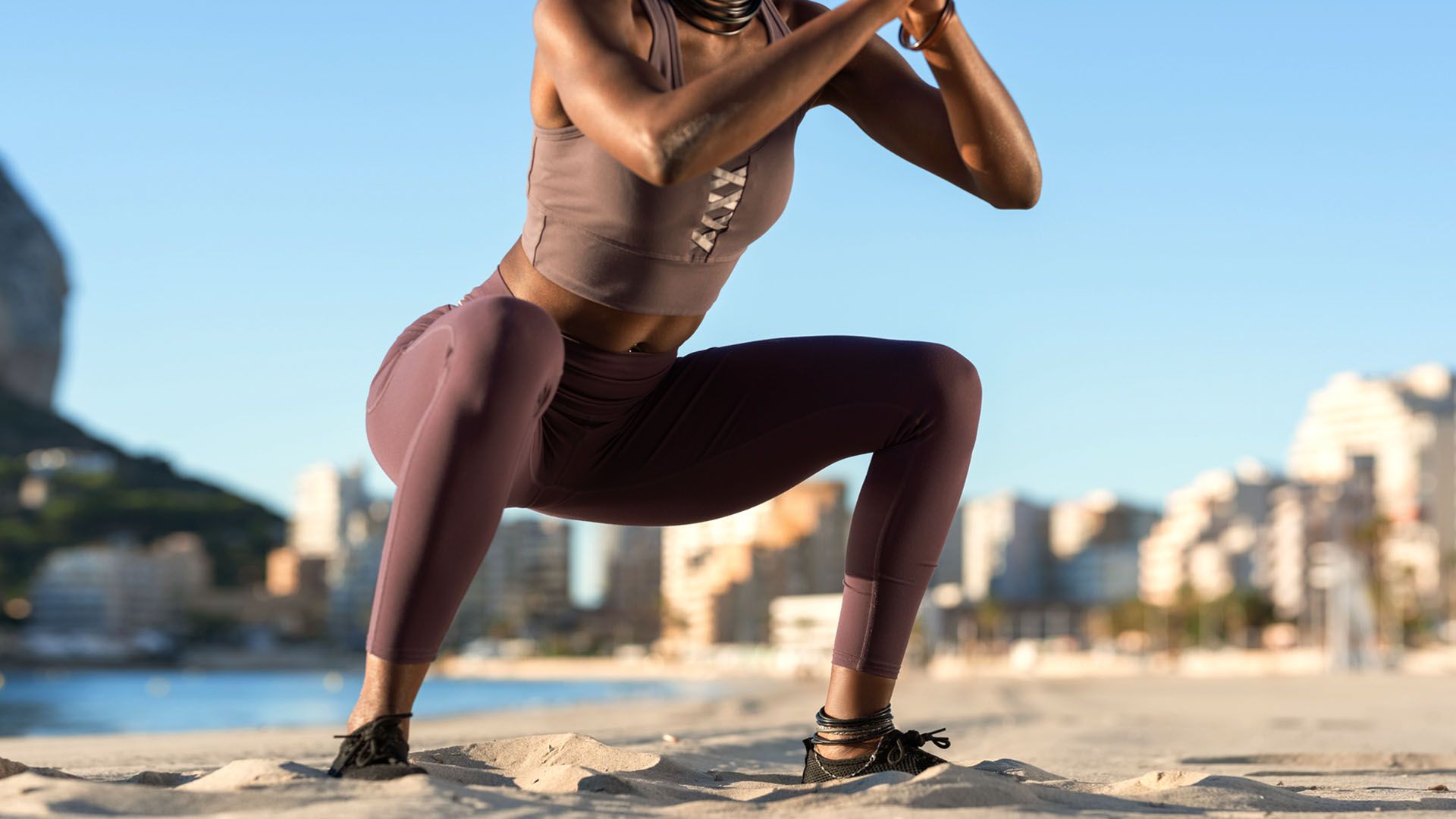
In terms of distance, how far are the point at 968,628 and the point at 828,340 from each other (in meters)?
122

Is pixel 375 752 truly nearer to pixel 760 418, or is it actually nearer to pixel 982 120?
pixel 760 418

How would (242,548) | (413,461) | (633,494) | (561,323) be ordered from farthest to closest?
A: (242,548) < (633,494) < (561,323) < (413,461)

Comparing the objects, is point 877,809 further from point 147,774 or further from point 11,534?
point 11,534

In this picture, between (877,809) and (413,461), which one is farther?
(413,461)

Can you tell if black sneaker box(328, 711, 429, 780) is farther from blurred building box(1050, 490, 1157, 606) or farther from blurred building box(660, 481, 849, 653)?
blurred building box(1050, 490, 1157, 606)

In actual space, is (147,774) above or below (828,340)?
below

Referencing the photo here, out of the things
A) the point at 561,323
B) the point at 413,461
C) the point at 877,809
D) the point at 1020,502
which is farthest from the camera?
the point at 1020,502

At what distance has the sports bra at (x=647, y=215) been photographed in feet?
7.09

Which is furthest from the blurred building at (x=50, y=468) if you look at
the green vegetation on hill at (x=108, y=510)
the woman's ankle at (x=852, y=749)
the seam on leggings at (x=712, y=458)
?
the woman's ankle at (x=852, y=749)

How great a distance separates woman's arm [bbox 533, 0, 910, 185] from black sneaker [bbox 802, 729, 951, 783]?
3.80 ft

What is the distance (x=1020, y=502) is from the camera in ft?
503

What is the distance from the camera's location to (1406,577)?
82.0 metres

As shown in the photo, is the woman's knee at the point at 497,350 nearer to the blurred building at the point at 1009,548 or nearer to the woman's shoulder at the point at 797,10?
the woman's shoulder at the point at 797,10

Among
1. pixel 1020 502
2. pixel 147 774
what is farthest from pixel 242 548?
pixel 147 774
